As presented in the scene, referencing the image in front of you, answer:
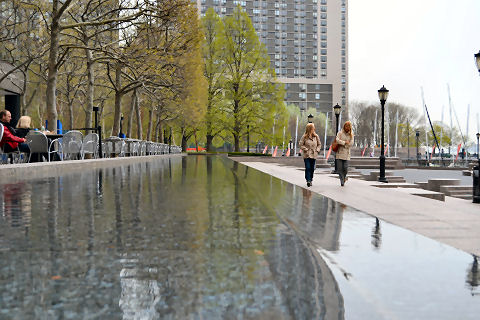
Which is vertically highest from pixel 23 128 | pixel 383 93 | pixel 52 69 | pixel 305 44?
pixel 305 44

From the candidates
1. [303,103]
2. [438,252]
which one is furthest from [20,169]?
[303,103]

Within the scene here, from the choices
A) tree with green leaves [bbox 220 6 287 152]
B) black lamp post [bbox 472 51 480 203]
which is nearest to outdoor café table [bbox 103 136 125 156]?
black lamp post [bbox 472 51 480 203]

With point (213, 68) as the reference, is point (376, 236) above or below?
below

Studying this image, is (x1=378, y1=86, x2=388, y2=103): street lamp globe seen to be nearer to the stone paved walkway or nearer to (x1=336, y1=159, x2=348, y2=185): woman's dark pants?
(x1=336, y1=159, x2=348, y2=185): woman's dark pants

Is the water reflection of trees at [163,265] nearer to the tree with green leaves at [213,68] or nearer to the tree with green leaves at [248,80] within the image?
the tree with green leaves at [248,80]

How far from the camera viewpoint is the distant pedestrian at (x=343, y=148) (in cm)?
1288

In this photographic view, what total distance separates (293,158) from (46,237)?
132 ft

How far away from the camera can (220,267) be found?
3.33 meters

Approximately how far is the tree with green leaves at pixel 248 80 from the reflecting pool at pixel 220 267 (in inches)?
2030

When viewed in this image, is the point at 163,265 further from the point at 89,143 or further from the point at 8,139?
the point at 89,143

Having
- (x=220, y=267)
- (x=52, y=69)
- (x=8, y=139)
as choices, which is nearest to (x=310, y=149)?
(x=8, y=139)

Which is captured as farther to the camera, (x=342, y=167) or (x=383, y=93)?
(x=383, y=93)

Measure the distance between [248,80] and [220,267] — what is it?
182 feet

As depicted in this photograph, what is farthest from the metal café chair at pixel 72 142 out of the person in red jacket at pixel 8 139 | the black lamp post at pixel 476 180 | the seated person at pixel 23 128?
the black lamp post at pixel 476 180
